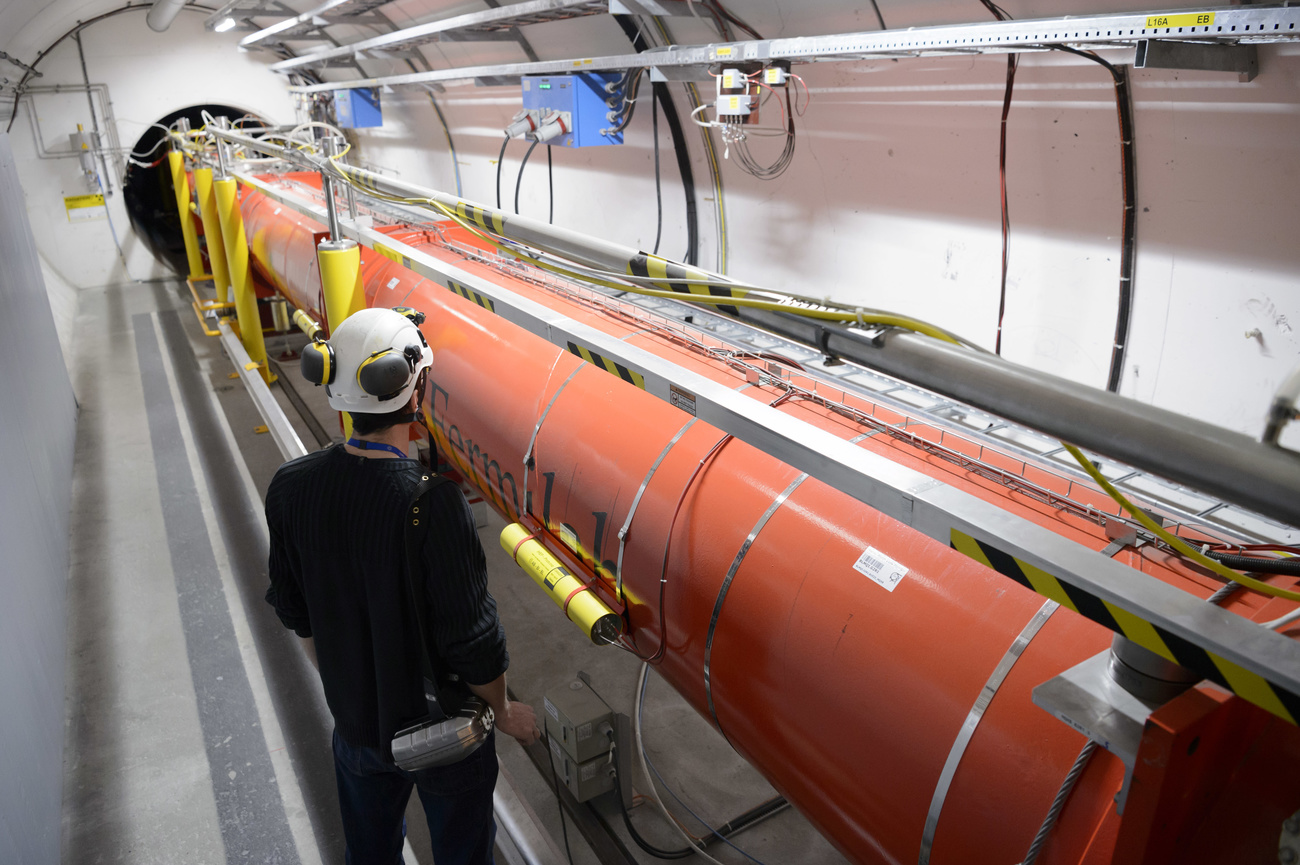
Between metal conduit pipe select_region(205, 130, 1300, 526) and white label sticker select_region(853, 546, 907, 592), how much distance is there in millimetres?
349

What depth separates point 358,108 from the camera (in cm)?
699

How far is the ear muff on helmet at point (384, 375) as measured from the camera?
4.24ft

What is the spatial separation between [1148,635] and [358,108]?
7.60 metres

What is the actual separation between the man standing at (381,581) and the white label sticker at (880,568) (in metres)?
0.61

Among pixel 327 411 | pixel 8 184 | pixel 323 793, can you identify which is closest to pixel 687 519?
pixel 323 793

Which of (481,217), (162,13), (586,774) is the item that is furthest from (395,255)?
Result: (162,13)

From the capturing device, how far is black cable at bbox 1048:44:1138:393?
1.98 metres

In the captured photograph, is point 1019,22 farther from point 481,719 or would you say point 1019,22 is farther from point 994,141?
point 481,719

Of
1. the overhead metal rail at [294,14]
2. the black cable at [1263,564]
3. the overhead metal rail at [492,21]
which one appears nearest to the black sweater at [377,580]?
the black cable at [1263,564]

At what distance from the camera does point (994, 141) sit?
2.36 meters

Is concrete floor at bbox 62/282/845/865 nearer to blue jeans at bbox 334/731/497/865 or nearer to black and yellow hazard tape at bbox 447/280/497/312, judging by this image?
blue jeans at bbox 334/731/497/865

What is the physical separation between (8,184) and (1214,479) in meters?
5.42

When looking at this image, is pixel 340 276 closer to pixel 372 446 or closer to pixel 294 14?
pixel 372 446

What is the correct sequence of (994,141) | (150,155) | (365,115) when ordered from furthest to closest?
(150,155) → (365,115) → (994,141)
